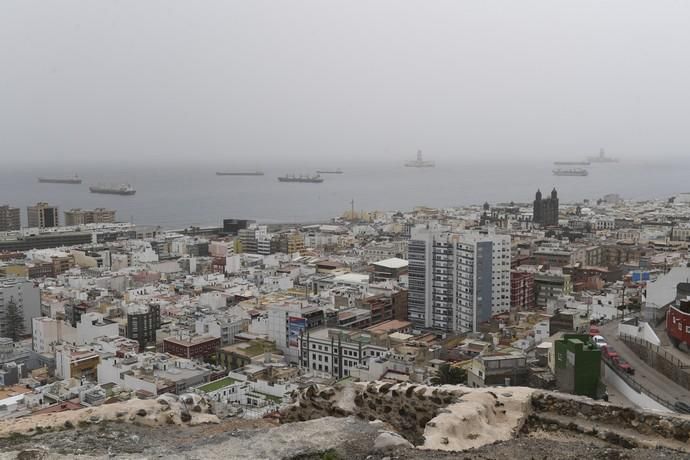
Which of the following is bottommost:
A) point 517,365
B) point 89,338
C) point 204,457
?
point 89,338

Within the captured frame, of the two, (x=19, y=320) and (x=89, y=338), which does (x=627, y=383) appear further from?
(x=19, y=320)

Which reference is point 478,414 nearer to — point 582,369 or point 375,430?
point 375,430

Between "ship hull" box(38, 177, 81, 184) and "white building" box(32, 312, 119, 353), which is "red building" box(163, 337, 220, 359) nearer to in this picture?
"white building" box(32, 312, 119, 353)


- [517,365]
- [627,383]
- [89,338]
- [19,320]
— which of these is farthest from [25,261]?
[627,383]

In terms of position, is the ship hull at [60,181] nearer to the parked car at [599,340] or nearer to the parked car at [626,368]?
the parked car at [599,340]

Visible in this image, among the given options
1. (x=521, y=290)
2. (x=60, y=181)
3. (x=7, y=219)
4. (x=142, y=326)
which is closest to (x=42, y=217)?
(x=7, y=219)

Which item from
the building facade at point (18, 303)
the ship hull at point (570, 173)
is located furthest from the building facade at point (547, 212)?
the ship hull at point (570, 173)
